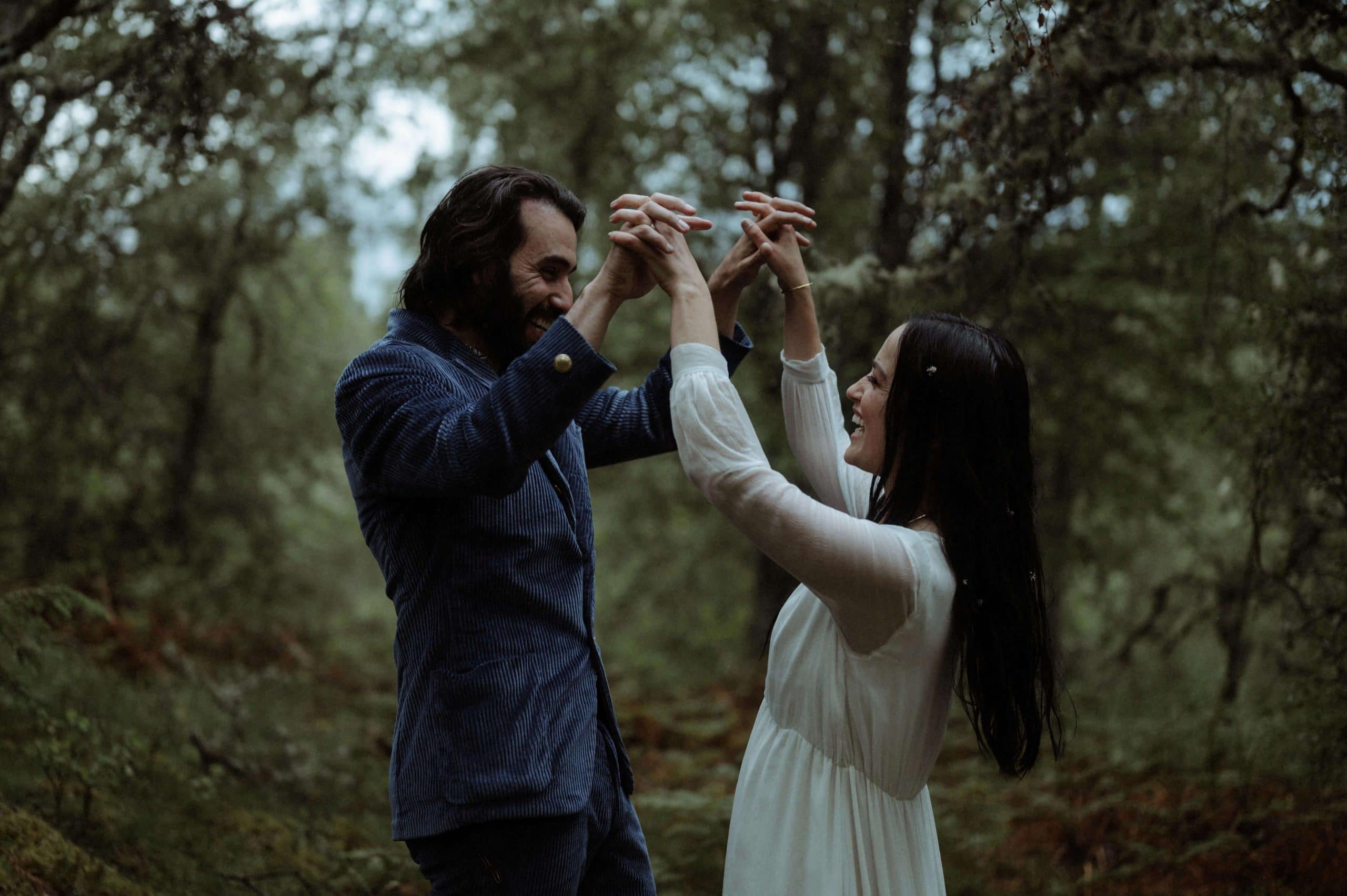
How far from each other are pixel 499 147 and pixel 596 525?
6.45 metres

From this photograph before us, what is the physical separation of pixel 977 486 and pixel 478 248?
118 centimetres

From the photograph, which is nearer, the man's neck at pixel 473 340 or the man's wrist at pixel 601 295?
the man's wrist at pixel 601 295

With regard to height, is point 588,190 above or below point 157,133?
above

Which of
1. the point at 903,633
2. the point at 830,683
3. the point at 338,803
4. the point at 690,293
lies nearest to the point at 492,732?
the point at 830,683

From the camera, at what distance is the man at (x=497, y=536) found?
2020 millimetres

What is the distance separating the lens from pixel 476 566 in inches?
85.3

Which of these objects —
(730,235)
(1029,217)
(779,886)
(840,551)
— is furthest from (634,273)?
(730,235)

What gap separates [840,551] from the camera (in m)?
1.93

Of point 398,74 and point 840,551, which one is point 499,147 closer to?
point 398,74

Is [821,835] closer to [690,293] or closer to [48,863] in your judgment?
[690,293]

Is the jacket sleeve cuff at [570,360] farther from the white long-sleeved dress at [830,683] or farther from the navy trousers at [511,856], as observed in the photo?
the navy trousers at [511,856]

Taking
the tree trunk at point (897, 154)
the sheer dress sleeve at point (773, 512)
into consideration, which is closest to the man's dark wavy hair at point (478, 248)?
the sheer dress sleeve at point (773, 512)

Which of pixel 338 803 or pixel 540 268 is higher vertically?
pixel 540 268

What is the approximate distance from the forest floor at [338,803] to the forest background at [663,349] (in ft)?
0.10
